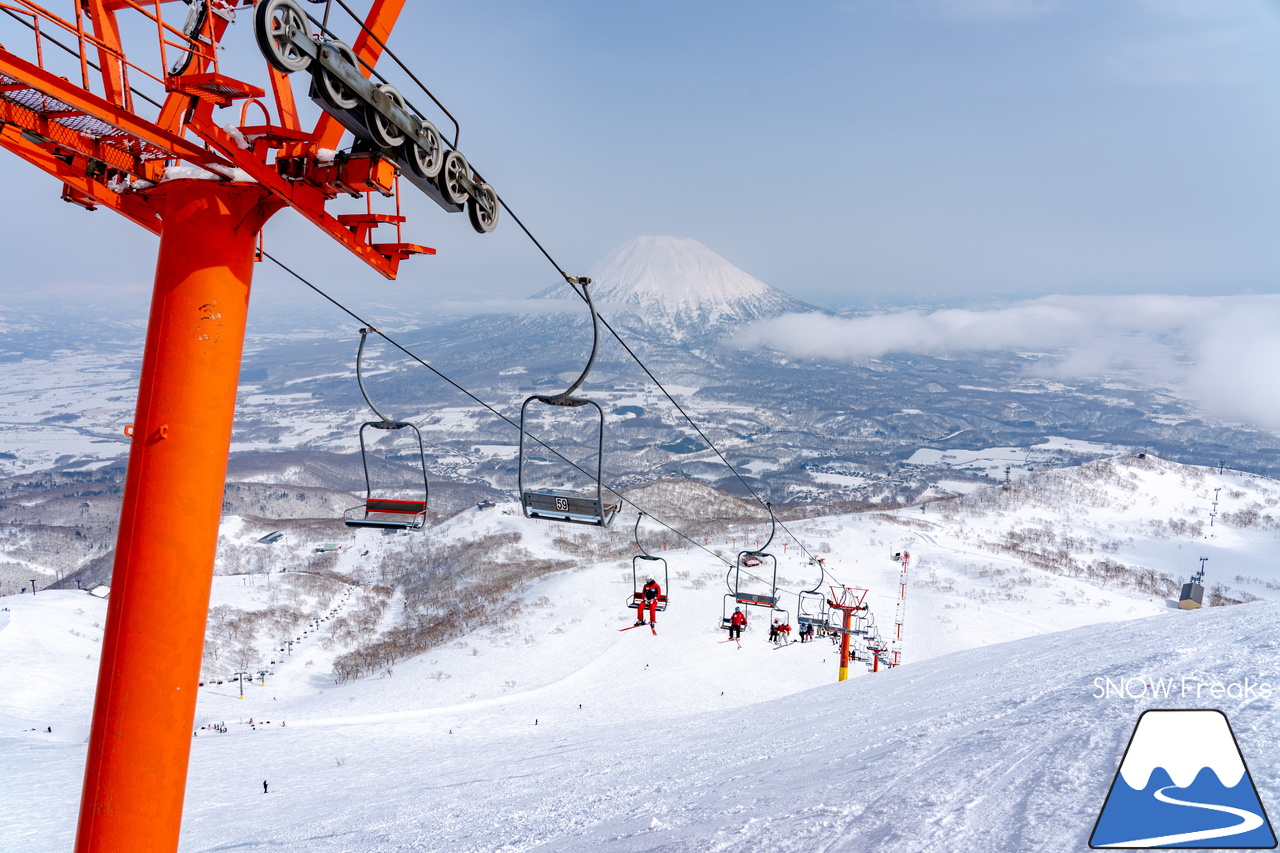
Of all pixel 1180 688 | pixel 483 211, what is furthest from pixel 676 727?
pixel 483 211

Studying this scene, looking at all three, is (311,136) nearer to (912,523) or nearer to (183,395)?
(183,395)

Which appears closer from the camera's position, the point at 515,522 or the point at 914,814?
the point at 914,814

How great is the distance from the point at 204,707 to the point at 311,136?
2496cm

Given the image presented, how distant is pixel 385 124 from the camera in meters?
3.37

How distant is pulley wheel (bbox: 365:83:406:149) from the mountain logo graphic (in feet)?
16.3

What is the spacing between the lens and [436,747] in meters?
15.0

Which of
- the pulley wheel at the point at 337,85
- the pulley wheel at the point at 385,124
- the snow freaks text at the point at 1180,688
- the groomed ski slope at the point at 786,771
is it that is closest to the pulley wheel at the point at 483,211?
the pulley wheel at the point at 385,124

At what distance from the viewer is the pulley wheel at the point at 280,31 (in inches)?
104

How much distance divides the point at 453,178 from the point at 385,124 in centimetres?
64

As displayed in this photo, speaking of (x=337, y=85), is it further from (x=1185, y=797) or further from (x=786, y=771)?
(x=786, y=771)

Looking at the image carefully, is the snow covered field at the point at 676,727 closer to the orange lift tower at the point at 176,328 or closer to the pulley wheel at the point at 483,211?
the orange lift tower at the point at 176,328

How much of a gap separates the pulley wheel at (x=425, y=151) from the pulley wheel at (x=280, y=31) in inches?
28.6

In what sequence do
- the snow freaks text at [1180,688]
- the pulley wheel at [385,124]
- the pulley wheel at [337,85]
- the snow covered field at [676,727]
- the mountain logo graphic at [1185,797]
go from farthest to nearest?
the snow freaks text at [1180,688]
the snow covered field at [676,727]
the mountain logo graphic at [1185,797]
the pulley wheel at [385,124]
the pulley wheel at [337,85]

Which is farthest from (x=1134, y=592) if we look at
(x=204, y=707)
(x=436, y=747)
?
(x=204, y=707)
